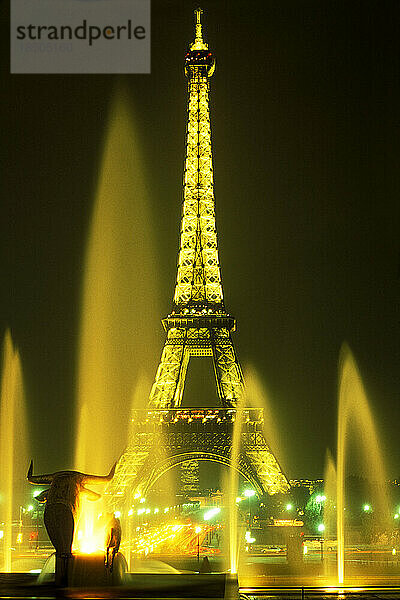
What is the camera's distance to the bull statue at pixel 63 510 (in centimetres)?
1659

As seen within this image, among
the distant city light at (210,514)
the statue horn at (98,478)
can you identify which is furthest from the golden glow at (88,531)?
the distant city light at (210,514)

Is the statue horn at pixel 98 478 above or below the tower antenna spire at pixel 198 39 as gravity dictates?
below

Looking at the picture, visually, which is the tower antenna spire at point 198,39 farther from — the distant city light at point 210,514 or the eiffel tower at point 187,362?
the distant city light at point 210,514

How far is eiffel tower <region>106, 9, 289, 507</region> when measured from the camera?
169 feet

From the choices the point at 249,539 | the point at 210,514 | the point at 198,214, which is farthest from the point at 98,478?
the point at 210,514

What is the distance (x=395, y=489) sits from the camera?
2756 inches

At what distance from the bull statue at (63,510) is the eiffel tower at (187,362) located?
32150 millimetres

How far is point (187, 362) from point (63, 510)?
38.7 metres

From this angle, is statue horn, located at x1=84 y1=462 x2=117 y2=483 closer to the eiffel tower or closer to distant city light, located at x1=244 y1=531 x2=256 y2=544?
distant city light, located at x1=244 y1=531 x2=256 y2=544

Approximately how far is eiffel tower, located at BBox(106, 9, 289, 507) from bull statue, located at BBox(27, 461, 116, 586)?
105 feet

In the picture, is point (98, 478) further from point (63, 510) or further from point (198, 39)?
point (198, 39)

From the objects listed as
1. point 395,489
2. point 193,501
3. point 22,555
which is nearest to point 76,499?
point 22,555

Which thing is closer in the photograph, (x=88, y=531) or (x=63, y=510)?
(x=63, y=510)

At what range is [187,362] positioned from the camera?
55594 millimetres
